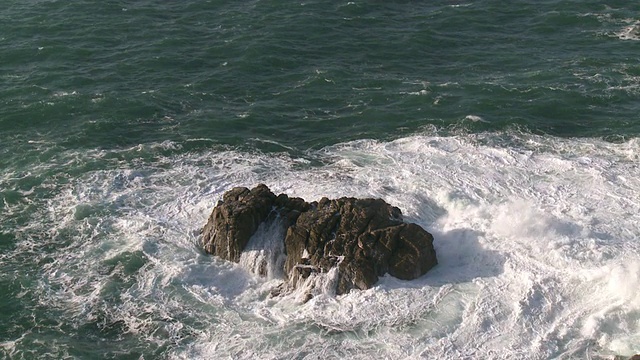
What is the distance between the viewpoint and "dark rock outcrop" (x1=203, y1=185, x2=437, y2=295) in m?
46.8

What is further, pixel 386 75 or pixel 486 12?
pixel 486 12

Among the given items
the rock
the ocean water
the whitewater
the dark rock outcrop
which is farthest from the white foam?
the rock

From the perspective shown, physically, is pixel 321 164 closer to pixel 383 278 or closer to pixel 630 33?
pixel 383 278

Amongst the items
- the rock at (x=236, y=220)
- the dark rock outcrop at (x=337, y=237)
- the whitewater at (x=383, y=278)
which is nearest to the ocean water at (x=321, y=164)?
the whitewater at (x=383, y=278)

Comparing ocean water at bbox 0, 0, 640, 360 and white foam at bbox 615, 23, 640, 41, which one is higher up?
white foam at bbox 615, 23, 640, 41

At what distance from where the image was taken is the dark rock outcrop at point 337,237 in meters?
46.8

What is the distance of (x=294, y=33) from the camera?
75.6 m

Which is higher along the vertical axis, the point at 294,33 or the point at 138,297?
the point at 294,33

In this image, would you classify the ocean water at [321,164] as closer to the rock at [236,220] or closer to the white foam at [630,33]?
the white foam at [630,33]

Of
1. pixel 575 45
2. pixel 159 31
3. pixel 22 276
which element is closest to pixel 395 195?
pixel 22 276

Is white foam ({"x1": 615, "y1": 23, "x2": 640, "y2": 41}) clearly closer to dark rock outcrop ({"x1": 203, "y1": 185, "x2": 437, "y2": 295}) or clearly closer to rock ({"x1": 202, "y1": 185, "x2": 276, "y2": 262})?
dark rock outcrop ({"x1": 203, "y1": 185, "x2": 437, "y2": 295})

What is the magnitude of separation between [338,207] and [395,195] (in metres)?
7.04

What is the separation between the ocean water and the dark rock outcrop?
91 cm

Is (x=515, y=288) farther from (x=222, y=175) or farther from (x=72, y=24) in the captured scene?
(x=72, y=24)
